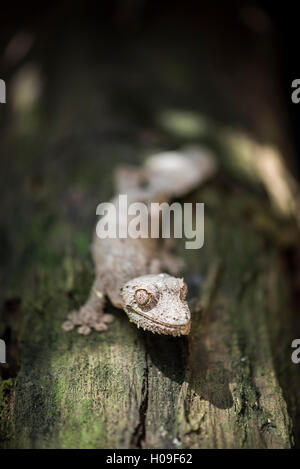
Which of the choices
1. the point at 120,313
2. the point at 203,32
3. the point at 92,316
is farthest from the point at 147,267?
the point at 203,32

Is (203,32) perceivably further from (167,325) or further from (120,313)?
(167,325)

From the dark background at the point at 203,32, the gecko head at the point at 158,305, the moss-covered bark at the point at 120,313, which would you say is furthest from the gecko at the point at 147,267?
the dark background at the point at 203,32

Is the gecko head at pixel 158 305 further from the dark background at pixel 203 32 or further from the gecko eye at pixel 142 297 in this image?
the dark background at pixel 203 32

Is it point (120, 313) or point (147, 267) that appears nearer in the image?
point (120, 313)

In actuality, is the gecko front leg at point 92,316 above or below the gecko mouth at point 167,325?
above

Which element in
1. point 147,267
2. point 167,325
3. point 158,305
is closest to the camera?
point 167,325

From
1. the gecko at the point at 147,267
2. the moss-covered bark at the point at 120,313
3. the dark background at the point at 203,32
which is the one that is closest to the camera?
the moss-covered bark at the point at 120,313

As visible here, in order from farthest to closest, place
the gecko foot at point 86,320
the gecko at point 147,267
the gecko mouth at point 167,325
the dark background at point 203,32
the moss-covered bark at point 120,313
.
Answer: the dark background at point 203,32
the gecko foot at point 86,320
the gecko at point 147,267
the gecko mouth at point 167,325
the moss-covered bark at point 120,313
